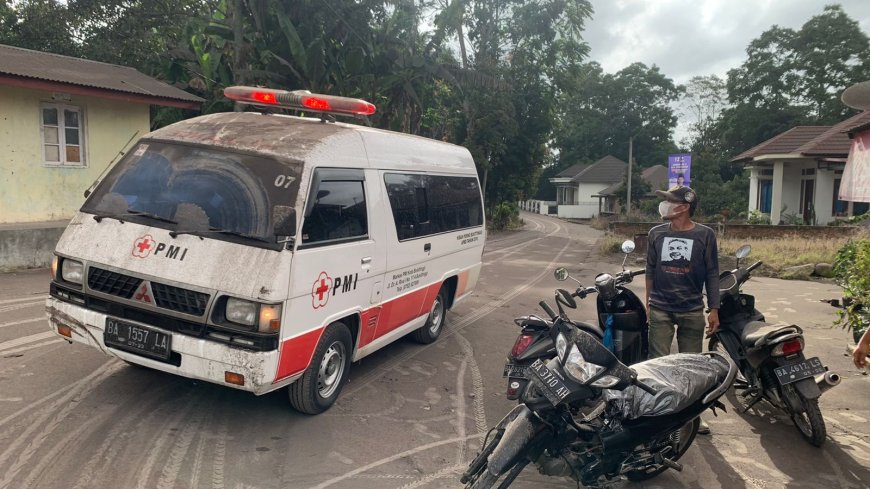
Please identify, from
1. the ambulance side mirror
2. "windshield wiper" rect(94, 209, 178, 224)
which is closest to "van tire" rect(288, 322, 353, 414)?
the ambulance side mirror

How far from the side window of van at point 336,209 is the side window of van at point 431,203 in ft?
1.92

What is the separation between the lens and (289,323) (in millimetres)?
4180

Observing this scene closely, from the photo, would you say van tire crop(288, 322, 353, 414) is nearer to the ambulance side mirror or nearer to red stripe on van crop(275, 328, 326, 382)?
red stripe on van crop(275, 328, 326, 382)

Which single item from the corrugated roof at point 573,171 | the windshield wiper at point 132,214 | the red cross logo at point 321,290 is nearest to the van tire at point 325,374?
the red cross logo at point 321,290

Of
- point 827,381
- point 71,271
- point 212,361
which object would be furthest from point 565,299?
point 71,271

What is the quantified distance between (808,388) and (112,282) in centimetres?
526

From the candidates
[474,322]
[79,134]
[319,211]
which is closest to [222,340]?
[319,211]

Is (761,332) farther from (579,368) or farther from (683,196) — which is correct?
(579,368)

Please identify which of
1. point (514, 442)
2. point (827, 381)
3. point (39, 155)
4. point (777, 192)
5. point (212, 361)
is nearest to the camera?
point (514, 442)

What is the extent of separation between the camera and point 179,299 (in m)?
4.18

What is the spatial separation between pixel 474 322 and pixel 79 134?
32.1 feet

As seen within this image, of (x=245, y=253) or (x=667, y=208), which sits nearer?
(x=245, y=253)

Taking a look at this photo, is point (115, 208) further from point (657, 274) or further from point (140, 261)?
point (657, 274)

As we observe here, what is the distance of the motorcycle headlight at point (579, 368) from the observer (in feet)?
10.8
